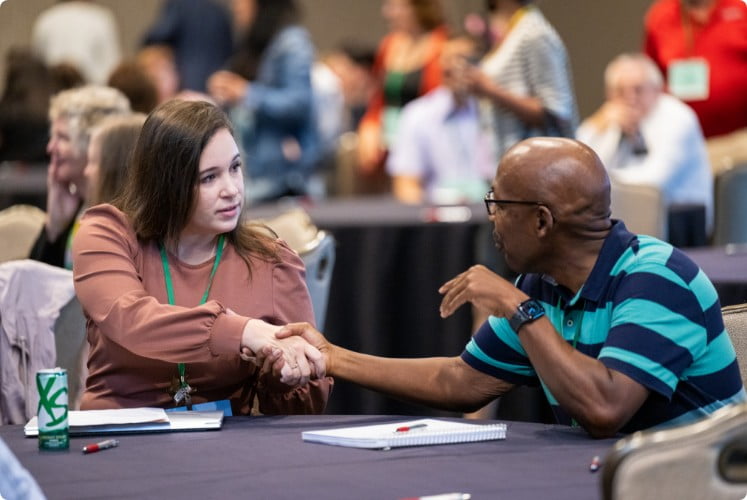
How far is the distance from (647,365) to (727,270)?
1.98 m

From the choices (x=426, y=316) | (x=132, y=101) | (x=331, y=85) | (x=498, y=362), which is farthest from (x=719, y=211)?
(x=331, y=85)

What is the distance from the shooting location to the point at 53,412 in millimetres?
2275

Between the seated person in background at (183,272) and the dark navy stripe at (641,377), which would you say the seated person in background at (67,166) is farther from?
the dark navy stripe at (641,377)

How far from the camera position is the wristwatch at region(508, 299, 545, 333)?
7.84 feet

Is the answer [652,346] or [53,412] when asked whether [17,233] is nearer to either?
[53,412]

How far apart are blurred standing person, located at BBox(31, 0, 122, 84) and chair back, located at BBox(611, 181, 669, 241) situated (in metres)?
4.79

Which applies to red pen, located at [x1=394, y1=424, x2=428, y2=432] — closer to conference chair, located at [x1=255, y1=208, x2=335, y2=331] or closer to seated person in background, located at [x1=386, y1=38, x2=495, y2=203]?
conference chair, located at [x1=255, y1=208, x2=335, y2=331]

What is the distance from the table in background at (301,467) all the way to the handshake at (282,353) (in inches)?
6.7

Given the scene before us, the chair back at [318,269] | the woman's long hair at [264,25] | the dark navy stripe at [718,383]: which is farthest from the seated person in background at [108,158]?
the woman's long hair at [264,25]

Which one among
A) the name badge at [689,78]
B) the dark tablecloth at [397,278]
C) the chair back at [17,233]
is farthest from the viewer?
the name badge at [689,78]

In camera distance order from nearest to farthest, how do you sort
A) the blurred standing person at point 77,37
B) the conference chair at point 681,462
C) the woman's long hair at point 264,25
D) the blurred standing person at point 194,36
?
the conference chair at point 681,462 < the woman's long hair at point 264,25 < the blurred standing person at point 194,36 < the blurred standing person at point 77,37

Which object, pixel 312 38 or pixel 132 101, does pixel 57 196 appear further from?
pixel 312 38

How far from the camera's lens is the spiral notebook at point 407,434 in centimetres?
227

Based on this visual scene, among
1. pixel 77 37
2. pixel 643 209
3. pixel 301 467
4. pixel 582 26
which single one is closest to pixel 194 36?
pixel 77 37
